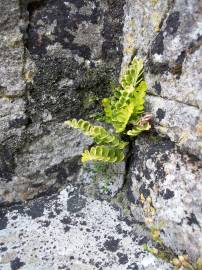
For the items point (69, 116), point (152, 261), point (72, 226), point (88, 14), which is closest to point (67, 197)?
point (72, 226)

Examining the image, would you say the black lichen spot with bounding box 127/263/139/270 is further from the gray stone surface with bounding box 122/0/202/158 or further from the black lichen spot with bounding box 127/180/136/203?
the gray stone surface with bounding box 122/0/202/158

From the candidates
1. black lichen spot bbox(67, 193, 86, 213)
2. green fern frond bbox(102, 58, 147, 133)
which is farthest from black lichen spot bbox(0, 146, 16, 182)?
green fern frond bbox(102, 58, 147, 133)

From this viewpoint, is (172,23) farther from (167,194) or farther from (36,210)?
(36,210)

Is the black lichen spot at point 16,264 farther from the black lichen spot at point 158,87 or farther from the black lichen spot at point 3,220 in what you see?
the black lichen spot at point 158,87

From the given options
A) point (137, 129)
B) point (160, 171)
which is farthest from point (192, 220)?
point (137, 129)

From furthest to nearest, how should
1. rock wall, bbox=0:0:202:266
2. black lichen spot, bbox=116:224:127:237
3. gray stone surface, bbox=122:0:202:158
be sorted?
black lichen spot, bbox=116:224:127:237
rock wall, bbox=0:0:202:266
gray stone surface, bbox=122:0:202:158

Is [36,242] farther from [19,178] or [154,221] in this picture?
[154,221]

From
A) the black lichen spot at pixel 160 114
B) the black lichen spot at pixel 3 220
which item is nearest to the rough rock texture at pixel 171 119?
the black lichen spot at pixel 160 114
